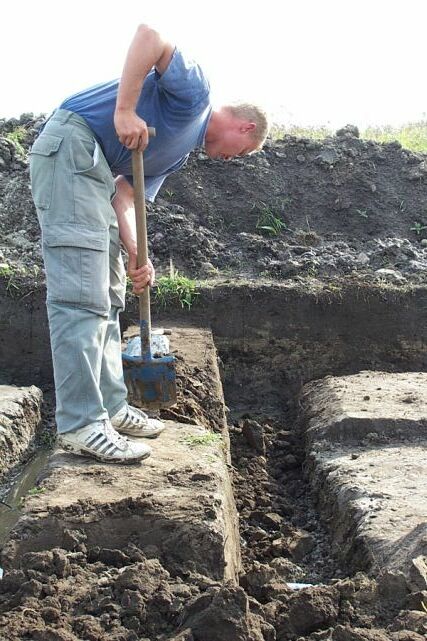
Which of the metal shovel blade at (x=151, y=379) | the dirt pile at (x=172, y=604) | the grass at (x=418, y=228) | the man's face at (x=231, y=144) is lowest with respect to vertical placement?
the dirt pile at (x=172, y=604)

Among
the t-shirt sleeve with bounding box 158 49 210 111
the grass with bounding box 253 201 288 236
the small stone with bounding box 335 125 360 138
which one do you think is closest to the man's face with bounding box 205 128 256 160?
the t-shirt sleeve with bounding box 158 49 210 111

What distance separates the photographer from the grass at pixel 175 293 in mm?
6961

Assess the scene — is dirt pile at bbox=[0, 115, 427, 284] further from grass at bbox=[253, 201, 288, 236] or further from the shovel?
the shovel

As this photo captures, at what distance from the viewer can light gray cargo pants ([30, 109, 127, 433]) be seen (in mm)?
3521

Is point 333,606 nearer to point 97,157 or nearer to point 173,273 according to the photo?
point 97,157

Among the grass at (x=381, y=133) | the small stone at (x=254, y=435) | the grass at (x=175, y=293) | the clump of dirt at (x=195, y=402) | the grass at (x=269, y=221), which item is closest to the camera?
the clump of dirt at (x=195, y=402)

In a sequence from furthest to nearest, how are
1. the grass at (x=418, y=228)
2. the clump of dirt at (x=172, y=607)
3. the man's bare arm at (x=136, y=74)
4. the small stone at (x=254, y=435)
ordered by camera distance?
1. the grass at (x=418, y=228)
2. the small stone at (x=254, y=435)
3. the man's bare arm at (x=136, y=74)
4. the clump of dirt at (x=172, y=607)

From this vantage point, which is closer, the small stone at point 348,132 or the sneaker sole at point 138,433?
the sneaker sole at point 138,433

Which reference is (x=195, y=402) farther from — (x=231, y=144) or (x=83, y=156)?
(x=83, y=156)

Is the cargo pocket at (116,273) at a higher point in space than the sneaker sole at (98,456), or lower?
higher

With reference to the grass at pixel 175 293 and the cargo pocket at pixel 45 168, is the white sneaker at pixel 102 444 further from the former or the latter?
the grass at pixel 175 293

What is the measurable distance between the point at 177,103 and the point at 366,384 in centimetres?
295

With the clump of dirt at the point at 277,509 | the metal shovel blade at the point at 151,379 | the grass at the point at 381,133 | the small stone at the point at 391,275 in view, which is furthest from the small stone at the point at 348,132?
the metal shovel blade at the point at 151,379

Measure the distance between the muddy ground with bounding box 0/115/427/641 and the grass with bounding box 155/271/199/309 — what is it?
0.57 meters
